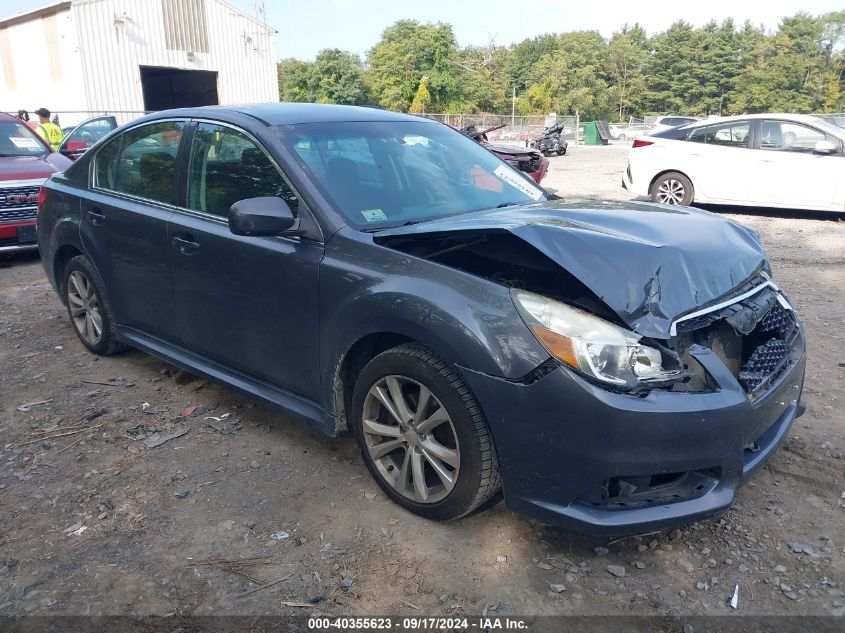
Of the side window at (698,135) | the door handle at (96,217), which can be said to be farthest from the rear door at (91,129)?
the side window at (698,135)

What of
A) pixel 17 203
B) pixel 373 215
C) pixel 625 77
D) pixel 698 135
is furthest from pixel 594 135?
pixel 625 77

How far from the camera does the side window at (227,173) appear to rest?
3321 mm

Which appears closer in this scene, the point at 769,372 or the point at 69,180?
the point at 769,372

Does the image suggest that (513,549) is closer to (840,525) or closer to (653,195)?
(840,525)

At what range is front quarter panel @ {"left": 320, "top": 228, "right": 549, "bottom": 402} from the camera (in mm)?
2449

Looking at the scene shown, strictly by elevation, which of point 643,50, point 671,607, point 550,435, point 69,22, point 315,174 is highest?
point 643,50

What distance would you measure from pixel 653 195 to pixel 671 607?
9.68m

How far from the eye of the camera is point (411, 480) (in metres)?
2.93

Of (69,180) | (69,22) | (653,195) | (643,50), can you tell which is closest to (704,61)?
(643,50)

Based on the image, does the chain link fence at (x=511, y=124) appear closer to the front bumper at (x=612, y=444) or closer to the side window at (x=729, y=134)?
the side window at (x=729, y=134)

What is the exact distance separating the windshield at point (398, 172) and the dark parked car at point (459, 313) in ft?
0.05

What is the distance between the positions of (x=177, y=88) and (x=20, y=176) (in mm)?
30346

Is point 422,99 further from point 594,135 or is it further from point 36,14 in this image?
point 36,14

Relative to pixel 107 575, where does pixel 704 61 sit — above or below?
above
